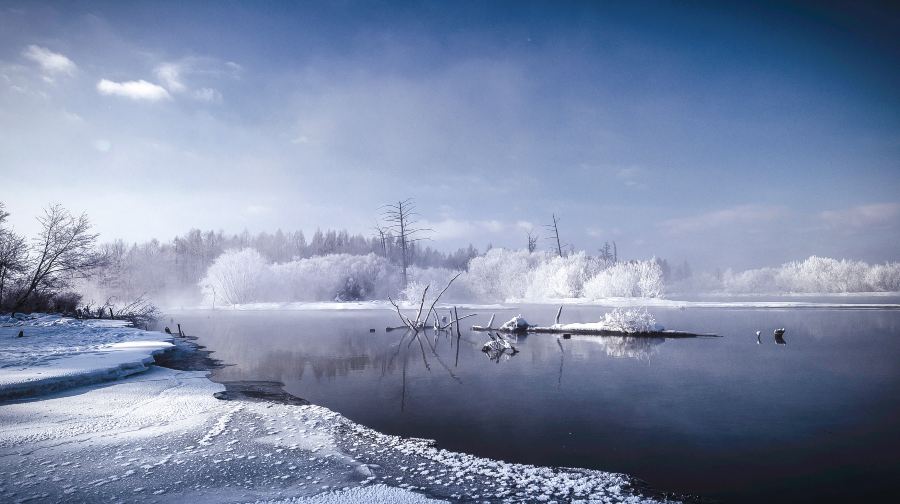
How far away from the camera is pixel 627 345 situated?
21.4 metres

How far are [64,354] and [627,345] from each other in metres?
22.5

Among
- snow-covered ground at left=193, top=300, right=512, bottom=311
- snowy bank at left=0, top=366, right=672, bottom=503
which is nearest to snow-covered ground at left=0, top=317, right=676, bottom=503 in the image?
snowy bank at left=0, top=366, right=672, bottom=503

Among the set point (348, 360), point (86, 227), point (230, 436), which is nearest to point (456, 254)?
point (86, 227)

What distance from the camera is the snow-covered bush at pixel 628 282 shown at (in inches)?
2174

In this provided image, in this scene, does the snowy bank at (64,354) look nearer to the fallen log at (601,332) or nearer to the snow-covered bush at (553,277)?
the fallen log at (601,332)

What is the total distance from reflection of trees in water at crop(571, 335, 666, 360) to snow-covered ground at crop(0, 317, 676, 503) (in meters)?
12.6

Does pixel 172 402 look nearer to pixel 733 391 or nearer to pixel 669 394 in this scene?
pixel 669 394

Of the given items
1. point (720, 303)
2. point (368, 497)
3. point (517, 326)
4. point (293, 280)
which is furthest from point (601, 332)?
point (293, 280)

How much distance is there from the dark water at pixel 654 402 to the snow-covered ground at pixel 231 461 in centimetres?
80

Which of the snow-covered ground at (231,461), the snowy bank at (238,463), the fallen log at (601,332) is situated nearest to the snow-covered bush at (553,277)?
the fallen log at (601,332)

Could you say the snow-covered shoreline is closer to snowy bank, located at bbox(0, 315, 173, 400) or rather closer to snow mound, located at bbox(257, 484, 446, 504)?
snowy bank, located at bbox(0, 315, 173, 400)

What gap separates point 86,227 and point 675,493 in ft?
118

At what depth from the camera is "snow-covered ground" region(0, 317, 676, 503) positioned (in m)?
5.98

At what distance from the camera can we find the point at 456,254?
145000 millimetres
